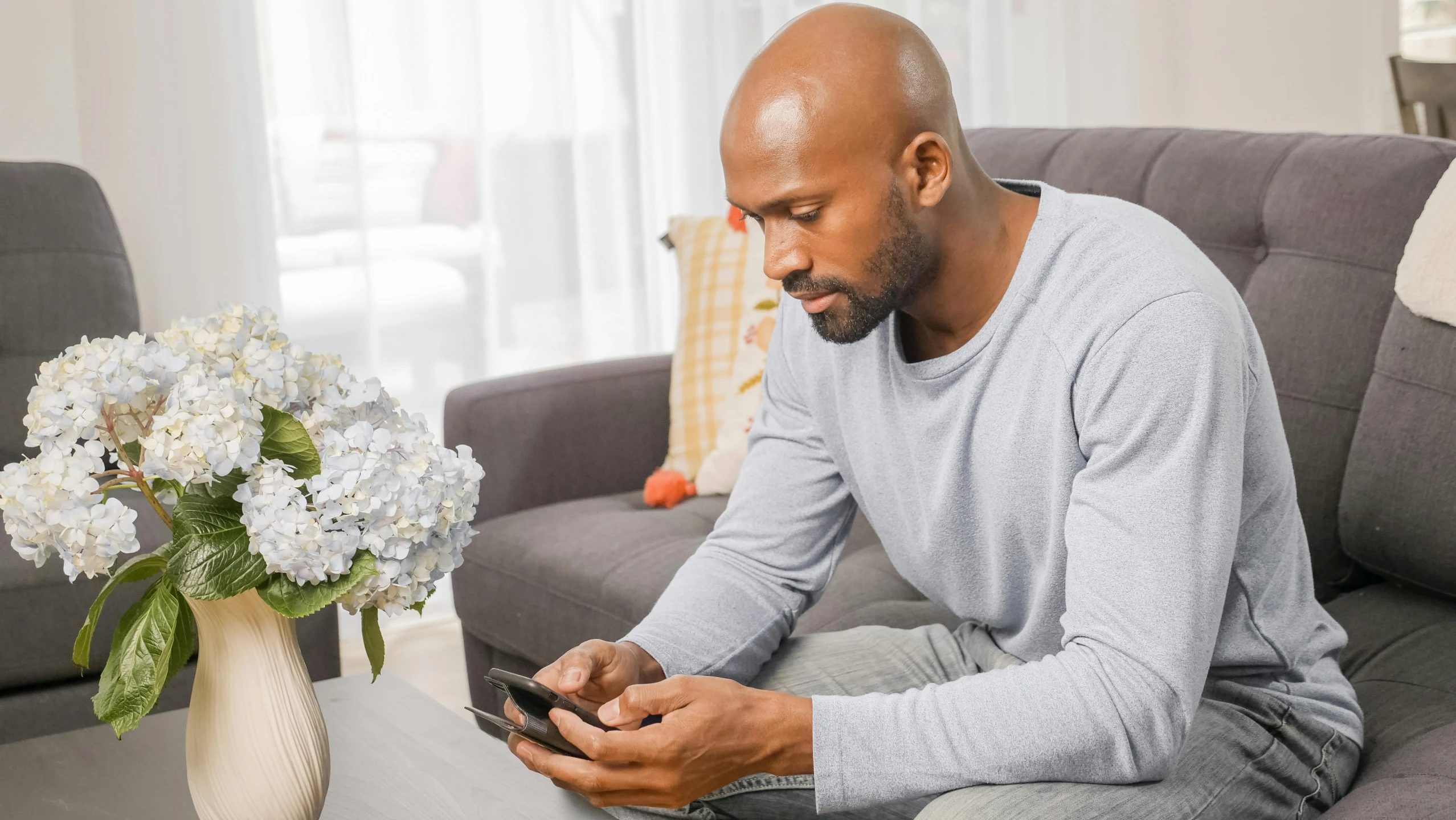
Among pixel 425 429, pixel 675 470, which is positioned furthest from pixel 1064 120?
pixel 425 429

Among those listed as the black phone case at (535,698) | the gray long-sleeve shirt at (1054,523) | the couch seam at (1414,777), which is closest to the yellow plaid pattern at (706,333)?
→ the gray long-sleeve shirt at (1054,523)

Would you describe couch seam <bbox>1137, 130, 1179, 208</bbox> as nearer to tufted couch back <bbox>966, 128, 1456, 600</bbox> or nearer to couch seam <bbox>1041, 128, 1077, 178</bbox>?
tufted couch back <bbox>966, 128, 1456, 600</bbox>

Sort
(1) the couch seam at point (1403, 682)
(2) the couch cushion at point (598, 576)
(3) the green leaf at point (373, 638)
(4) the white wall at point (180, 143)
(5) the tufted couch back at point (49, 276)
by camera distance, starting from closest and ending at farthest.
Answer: (3) the green leaf at point (373, 638)
(1) the couch seam at point (1403, 682)
(2) the couch cushion at point (598, 576)
(5) the tufted couch back at point (49, 276)
(4) the white wall at point (180, 143)

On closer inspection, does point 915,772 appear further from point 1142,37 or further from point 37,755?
point 1142,37

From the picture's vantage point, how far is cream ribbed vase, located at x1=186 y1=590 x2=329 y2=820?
3.15 feet

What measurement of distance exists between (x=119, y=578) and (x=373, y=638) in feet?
0.59

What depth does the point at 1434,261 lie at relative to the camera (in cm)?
133

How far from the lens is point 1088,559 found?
3.23 feet

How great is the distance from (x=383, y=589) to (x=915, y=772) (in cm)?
40

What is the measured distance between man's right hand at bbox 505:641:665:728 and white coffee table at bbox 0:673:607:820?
0.09m

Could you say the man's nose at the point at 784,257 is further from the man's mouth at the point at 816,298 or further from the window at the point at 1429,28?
the window at the point at 1429,28

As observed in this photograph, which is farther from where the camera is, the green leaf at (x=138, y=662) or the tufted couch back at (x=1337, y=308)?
the tufted couch back at (x=1337, y=308)

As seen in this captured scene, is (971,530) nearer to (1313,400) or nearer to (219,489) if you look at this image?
(1313,400)

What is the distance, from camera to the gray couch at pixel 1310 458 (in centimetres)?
130
